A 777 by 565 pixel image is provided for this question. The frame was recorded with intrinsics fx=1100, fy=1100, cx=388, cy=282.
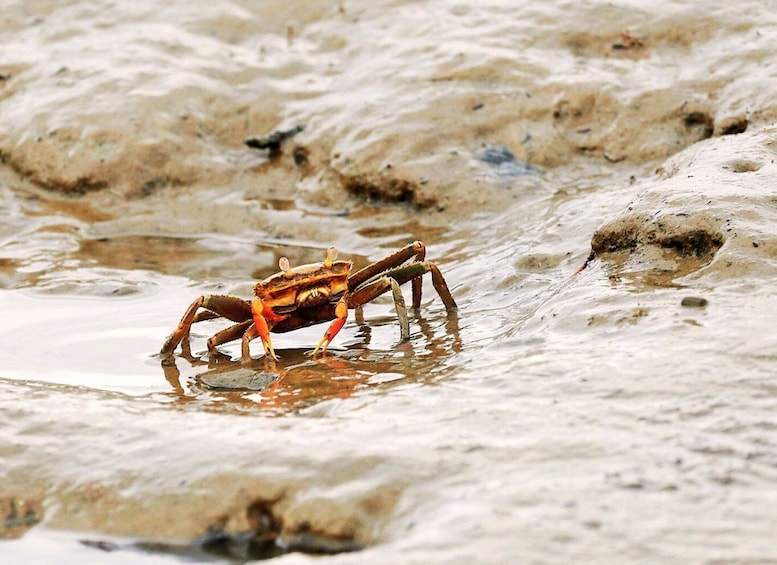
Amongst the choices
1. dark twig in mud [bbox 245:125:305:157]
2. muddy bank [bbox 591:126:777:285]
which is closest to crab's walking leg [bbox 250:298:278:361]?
muddy bank [bbox 591:126:777:285]

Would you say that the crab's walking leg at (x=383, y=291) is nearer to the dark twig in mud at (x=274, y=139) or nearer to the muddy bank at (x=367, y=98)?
the muddy bank at (x=367, y=98)

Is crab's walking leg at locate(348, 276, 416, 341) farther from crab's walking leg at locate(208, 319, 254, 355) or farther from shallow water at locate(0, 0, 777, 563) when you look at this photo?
crab's walking leg at locate(208, 319, 254, 355)

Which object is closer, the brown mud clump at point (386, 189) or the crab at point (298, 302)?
the crab at point (298, 302)

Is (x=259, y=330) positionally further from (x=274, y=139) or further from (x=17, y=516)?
(x=274, y=139)

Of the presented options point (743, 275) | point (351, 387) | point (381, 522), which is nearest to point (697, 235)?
point (743, 275)

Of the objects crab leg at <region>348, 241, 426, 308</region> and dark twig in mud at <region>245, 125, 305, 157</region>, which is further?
dark twig in mud at <region>245, 125, 305, 157</region>

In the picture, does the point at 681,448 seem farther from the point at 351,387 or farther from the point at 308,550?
the point at 351,387

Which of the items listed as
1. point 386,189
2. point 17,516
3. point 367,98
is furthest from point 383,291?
point 367,98

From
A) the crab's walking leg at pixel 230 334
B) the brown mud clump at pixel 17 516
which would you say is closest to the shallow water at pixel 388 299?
the brown mud clump at pixel 17 516
